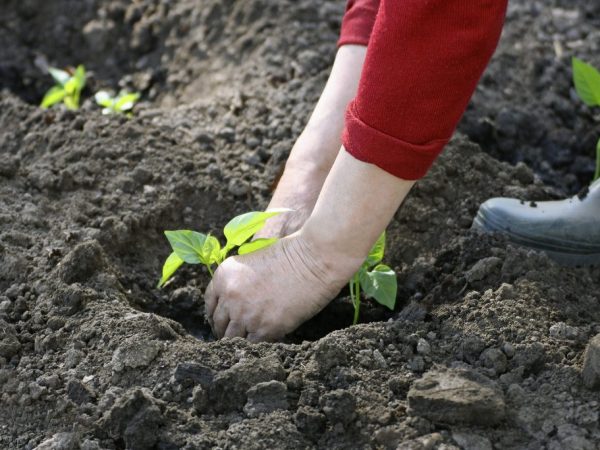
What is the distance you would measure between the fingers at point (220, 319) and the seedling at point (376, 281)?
325 mm

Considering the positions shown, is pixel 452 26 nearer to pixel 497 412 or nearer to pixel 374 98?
pixel 374 98

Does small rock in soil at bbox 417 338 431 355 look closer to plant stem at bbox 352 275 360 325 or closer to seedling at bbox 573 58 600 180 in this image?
plant stem at bbox 352 275 360 325

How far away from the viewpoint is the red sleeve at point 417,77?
184 cm

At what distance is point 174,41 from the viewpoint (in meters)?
3.91

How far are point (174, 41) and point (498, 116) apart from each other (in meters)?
1.47

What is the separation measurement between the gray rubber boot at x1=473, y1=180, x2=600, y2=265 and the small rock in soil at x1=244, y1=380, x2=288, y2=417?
87cm

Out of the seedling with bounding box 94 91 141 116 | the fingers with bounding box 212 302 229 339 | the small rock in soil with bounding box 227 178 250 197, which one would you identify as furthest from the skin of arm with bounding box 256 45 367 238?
the seedling with bounding box 94 91 141 116

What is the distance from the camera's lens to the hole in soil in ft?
8.09

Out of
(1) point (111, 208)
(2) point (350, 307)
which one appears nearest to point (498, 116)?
(2) point (350, 307)

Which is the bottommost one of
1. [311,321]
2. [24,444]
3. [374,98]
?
[311,321]

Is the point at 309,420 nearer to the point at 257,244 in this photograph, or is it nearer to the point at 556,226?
the point at 257,244

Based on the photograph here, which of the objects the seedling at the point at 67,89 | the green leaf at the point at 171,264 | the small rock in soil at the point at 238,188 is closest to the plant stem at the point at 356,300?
the green leaf at the point at 171,264

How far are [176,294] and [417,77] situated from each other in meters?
0.99

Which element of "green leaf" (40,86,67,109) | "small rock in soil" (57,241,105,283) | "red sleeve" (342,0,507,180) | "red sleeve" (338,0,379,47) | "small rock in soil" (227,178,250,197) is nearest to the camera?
"red sleeve" (342,0,507,180)
